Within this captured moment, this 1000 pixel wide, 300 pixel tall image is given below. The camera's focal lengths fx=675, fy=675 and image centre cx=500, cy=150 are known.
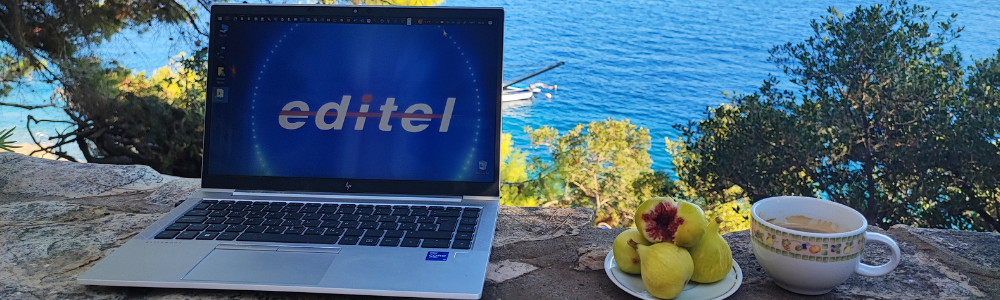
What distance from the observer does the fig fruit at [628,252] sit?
794mm

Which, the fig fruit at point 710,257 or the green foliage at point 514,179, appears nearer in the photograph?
the fig fruit at point 710,257

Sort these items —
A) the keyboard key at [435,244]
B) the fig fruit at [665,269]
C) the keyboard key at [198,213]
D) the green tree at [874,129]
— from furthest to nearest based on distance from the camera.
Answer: the green tree at [874,129] → the keyboard key at [198,213] → the keyboard key at [435,244] → the fig fruit at [665,269]

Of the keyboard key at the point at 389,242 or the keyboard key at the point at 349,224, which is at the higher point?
the keyboard key at the point at 349,224

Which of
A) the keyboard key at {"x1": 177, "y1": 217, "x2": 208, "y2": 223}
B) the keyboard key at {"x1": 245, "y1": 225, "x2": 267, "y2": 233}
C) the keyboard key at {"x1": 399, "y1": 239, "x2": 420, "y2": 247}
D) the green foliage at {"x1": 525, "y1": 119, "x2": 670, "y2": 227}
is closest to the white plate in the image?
the keyboard key at {"x1": 399, "y1": 239, "x2": 420, "y2": 247}

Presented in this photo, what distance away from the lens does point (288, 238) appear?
0.87 m

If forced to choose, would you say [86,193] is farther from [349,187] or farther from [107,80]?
[107,80]

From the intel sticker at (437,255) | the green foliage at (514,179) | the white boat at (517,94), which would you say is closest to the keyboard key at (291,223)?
the intel sticker at (437,255)

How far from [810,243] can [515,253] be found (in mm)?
385

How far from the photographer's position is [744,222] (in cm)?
320

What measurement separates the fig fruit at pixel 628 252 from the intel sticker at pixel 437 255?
0.68 ft

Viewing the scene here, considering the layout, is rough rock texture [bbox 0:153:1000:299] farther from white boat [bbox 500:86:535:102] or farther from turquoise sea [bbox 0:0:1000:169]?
white boat [bbox 500:86:535:102]

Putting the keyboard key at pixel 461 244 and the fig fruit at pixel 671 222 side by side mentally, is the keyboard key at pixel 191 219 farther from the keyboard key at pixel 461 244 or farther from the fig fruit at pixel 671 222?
the fig fruit at pixel 671 222

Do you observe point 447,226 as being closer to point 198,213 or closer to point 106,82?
point 198,213

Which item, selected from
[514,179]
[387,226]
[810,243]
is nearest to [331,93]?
[387,226]
